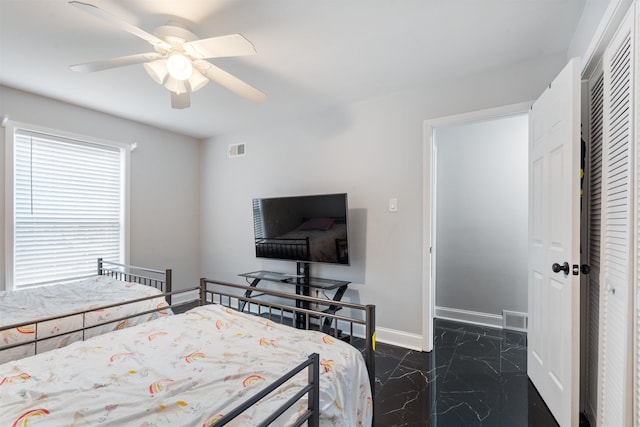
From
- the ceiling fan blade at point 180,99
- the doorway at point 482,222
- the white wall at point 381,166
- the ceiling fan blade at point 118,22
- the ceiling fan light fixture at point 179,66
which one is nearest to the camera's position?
the ceiling fan blade at point 118,22

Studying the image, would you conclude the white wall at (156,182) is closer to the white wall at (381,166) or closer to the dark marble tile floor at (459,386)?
the white wall at (381,166)

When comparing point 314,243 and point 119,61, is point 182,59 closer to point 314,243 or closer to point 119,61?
point 119,61

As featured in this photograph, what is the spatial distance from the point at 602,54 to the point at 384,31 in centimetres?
117

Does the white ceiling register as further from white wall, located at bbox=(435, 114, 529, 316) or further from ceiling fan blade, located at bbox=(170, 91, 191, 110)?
white wall, located at bbox=(435, 114, 529, 316)

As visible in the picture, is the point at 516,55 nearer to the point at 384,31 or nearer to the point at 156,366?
the point at 384,31

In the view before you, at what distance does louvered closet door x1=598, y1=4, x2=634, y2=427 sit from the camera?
1210 mm

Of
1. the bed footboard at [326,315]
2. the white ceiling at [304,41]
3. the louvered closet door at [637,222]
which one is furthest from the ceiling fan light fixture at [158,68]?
the louvered closet door at [637,222]

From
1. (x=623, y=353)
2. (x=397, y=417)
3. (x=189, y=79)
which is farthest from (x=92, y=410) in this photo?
(x=623, y=353)

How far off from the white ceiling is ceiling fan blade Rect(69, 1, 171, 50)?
22 cm

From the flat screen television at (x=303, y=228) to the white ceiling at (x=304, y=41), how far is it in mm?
1069

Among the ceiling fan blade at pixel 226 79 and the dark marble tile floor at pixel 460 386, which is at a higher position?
the ceiling fan blade at pixel 226 79

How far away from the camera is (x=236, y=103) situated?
323 centimetres

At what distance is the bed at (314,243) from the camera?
305 cm

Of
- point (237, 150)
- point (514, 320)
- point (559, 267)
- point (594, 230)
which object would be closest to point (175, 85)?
point (237, 150)
